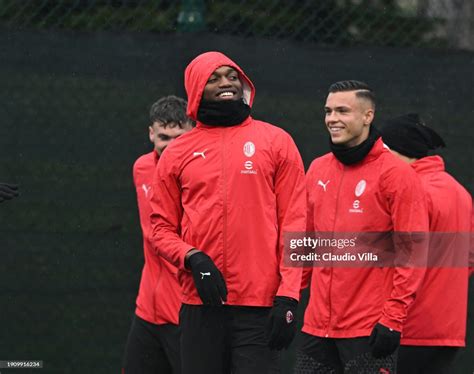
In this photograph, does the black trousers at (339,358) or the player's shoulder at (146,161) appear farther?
the player's shoulder at (146,161)

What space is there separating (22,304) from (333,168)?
79.2 inches

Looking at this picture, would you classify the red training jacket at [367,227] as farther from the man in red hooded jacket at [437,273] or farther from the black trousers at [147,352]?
the black trousers at [147,352]

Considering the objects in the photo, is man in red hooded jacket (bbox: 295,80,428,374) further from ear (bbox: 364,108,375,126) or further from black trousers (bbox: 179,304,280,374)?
black trousers (bbox: 179,304,280,374)

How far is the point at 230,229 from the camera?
475 cm

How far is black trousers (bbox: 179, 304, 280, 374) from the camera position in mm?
4730

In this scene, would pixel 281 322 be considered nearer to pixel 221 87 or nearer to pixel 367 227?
pixel 367 227

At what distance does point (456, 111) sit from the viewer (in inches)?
258

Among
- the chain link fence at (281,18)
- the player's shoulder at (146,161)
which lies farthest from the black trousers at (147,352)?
the chain link fence at (281,18)

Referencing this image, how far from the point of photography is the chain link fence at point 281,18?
6.32m

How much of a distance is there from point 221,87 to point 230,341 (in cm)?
108

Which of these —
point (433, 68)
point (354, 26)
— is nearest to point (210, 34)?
point (354, 26)

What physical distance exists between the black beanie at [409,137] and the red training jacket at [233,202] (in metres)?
1.08

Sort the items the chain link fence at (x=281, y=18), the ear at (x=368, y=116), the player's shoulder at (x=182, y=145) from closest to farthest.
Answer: the player's shoulder at (x=182, y=145)
the ear at (x=368, y=116)
the chain link fence at (x=281, y=18)

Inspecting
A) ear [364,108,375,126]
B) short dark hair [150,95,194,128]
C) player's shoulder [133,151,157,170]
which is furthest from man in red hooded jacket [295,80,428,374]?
player's shoulder [133,151,157,170]
